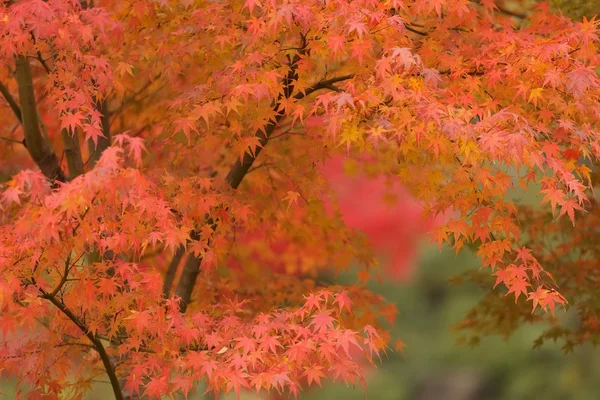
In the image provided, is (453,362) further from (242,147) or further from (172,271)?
(242,147)

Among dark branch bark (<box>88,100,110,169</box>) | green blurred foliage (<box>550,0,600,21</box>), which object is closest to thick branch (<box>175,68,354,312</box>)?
dark branch bark (<box>88,100,110,169</box>)

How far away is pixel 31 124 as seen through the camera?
18.0 feet

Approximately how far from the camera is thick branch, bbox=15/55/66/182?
5.45 m

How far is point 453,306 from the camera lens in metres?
13.7

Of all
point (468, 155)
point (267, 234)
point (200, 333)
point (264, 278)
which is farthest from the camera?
point (264, 278)

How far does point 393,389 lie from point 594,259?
20.5 ft

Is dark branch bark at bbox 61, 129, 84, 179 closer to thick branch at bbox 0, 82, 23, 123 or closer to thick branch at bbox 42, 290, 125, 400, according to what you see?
thick branch at bbox 0, 82, 23, 123

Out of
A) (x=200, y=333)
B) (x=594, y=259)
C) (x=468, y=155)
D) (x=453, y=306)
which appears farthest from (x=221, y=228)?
(x=453, y=306)

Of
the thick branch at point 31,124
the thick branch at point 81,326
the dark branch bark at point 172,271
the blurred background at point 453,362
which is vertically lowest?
the blurred background at point 453,362

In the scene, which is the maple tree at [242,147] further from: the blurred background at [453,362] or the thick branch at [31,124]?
the blurred background at [453,362]

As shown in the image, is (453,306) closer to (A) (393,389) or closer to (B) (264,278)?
(A) (393,389)

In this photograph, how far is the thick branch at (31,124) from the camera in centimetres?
545

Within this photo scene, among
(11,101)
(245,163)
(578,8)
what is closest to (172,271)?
(245,163)

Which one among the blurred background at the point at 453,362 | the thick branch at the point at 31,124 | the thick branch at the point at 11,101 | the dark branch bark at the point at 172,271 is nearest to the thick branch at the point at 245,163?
the dark branch bark at the point at 172,271
